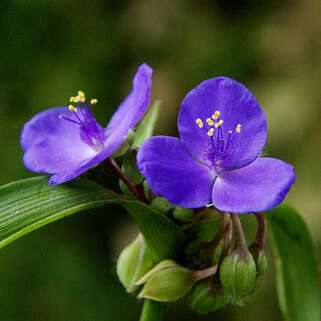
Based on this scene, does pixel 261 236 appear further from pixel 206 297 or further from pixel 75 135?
pixel 75 135

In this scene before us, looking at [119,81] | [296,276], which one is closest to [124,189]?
[296,276]

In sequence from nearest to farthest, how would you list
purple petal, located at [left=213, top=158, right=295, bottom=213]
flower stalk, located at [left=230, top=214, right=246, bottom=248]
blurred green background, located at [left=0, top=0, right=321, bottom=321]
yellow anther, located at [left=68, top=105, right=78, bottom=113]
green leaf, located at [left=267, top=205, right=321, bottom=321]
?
purple petal, located at [left=213, top=158, right=295, bottom=213] → flower stalk, located at [left=230, top=214, right=246, bottom=248] → yellow anther, located at [left=68, top=105, right=78, bottom=113] → green leaf, located at [left=267, top=205, right=321, bottom=321] → blurred green background, located at [left=0, top=0, right=321, bottom=321]

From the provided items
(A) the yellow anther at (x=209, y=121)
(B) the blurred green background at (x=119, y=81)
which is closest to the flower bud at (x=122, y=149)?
(A) the yellow anther at (x=209, y=121)

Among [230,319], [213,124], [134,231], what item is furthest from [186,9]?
[213,124]

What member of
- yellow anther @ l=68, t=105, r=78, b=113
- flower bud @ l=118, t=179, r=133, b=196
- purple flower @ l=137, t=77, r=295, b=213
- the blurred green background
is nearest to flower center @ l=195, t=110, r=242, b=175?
purple flower @ l=137, t=77, r=295, b=213

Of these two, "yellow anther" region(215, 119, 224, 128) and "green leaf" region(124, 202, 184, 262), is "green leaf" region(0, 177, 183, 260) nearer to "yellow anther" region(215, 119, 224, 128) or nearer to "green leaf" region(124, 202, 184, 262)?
"green leaf" region(124, 202, 184, 262)

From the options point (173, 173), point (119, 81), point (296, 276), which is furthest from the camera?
point (119, 81)
